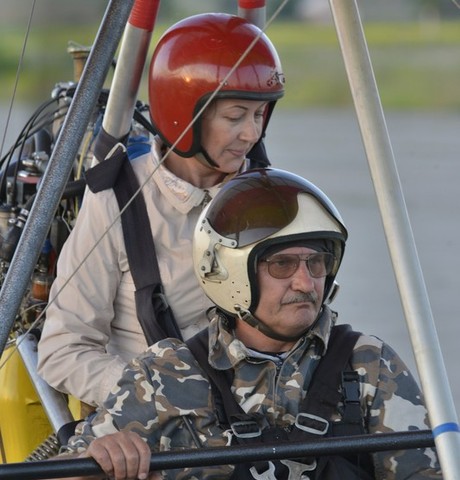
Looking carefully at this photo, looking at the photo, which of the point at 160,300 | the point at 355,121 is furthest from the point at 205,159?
the point at 355,121

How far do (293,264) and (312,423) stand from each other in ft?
1.29

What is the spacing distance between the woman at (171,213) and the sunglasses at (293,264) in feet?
2.88

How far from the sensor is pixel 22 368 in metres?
5.26

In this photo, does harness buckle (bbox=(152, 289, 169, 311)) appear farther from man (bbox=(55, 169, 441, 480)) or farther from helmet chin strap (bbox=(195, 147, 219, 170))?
man (bbox=(55, 169, 441, 480))

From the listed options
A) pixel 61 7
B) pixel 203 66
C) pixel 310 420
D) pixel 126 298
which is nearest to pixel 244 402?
pixel 310 420

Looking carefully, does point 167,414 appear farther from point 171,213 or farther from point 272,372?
point 171,213

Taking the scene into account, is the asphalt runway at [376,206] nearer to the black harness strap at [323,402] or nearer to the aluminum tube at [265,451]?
the black harness strap at [323,402]

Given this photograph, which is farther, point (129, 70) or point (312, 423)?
point (129, 70)

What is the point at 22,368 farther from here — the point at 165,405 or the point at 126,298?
the point at 165,405

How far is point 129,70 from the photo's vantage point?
16.8ft

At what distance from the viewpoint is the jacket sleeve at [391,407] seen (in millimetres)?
3760

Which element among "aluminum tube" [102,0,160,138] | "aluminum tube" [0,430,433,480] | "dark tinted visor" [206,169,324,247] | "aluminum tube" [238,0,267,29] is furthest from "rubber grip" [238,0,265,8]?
"aluminum tube" [0,430,433,480]

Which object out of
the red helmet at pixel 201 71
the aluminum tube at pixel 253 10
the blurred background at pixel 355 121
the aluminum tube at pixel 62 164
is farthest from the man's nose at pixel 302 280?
the aluminum tube at pixel 253 10

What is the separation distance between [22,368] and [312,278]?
5.45 ft
